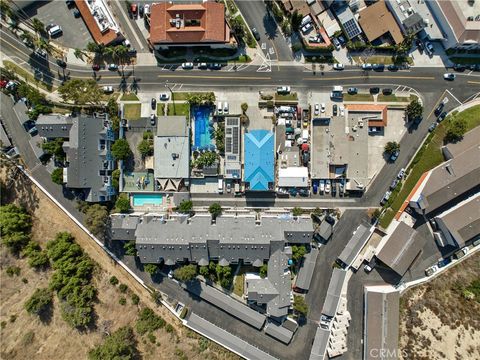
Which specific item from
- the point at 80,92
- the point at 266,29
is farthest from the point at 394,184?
the point at 80,92

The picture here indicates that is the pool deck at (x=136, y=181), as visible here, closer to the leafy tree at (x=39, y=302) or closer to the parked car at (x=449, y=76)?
the leafy tree at (x=39, y=302)

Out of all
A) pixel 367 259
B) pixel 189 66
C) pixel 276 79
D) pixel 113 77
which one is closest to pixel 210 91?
pixel 189 66

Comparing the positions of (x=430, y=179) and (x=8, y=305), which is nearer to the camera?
(x=430, y=179)

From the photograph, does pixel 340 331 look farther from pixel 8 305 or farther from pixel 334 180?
pixel 8 305

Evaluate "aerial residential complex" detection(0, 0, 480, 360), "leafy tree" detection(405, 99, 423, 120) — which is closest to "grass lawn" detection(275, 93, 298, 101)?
"aerial residential complex" detection(0, 0, 480, 360)

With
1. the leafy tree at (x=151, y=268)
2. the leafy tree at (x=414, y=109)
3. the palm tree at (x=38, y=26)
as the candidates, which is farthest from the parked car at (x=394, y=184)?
the palm tree at (x=38, y=26)

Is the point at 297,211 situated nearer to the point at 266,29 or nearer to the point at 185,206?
the point at 185,206
